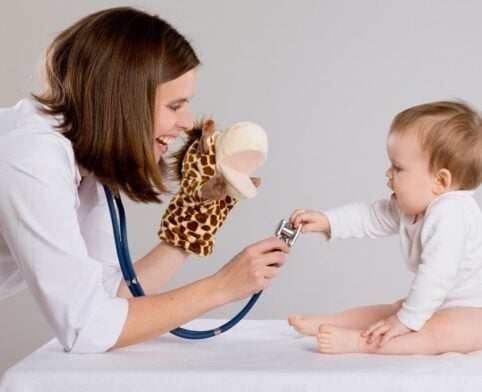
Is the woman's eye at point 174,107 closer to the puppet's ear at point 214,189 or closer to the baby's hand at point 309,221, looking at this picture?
the puppet's ear at point 214,189

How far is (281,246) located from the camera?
1998mm

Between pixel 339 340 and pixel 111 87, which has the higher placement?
pixel 111 87

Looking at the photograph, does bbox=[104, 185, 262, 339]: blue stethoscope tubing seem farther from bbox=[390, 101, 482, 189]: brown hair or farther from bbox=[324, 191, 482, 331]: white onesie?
bbox=[390, 101, 482, 189]: brown hair

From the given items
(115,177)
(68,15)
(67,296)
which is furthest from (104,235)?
(68,15)

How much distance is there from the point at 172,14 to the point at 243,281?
7.44ft

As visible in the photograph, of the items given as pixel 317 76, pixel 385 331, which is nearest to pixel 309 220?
pixel 385 331

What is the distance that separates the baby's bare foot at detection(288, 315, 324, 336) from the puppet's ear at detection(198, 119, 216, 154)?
49 centimetres

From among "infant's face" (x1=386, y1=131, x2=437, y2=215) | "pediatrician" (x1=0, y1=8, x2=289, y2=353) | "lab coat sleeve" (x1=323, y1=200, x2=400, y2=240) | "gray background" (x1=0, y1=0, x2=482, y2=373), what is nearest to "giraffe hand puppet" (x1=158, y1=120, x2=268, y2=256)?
"pediatrician" (x1=0, y1=8, x2=289, y2=353)

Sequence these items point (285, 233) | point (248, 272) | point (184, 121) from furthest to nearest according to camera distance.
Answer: point (184, 121) < point (285, 233) < point (248, 272)

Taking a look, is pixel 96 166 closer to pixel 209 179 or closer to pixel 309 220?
pixel 209 179

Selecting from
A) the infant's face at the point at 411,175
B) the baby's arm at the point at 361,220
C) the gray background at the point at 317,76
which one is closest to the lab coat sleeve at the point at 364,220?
the baby's arm at the point at 361,220

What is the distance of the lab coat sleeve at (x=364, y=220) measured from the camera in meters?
2.29

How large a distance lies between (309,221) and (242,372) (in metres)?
0.55

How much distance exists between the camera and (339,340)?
2.01m
